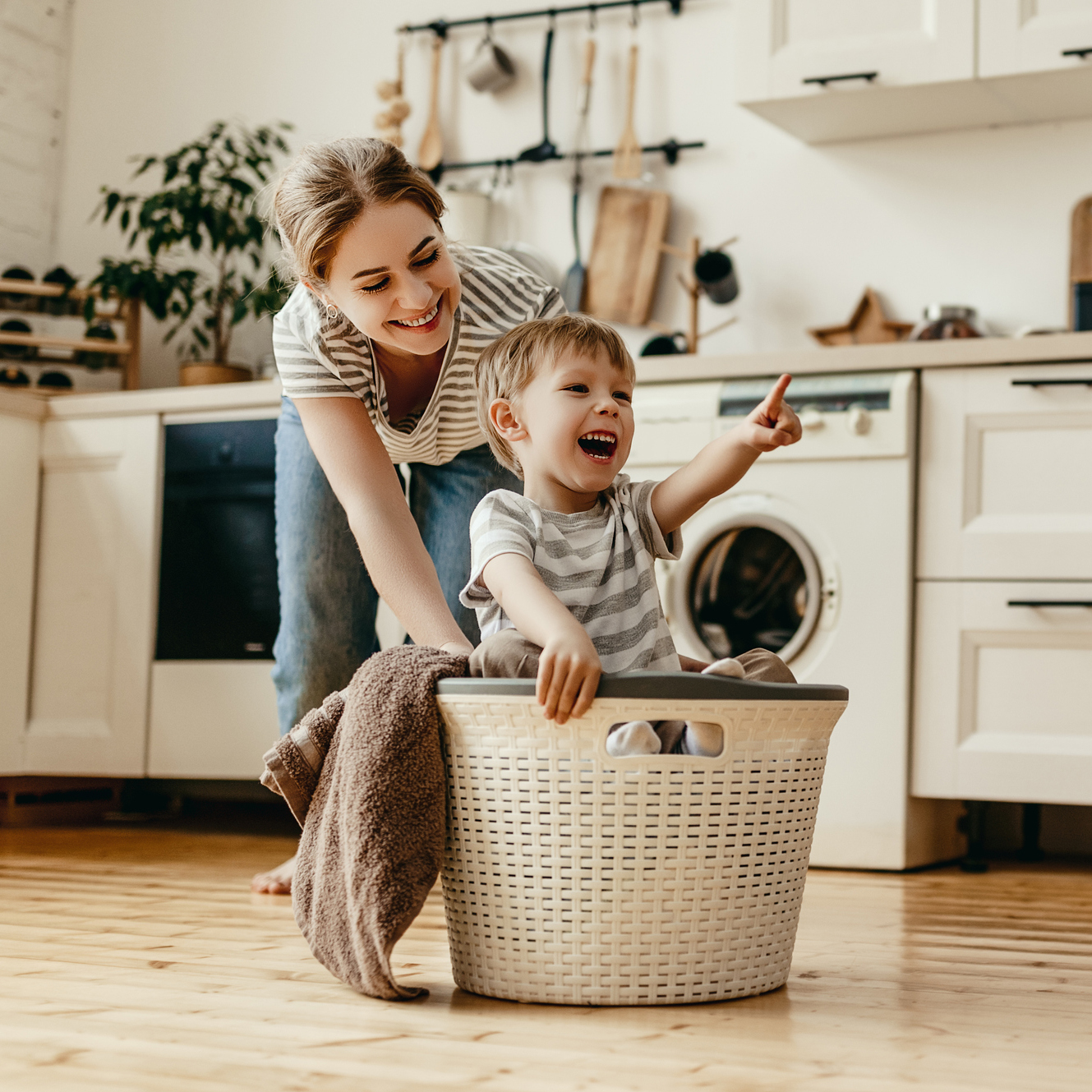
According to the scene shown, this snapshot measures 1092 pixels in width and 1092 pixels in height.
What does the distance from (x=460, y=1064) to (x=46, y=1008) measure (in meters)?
0.36

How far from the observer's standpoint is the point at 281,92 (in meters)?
3.19

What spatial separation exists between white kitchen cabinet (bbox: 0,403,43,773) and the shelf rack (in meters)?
0.31

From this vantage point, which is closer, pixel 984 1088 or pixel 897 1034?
pixel 984 1088

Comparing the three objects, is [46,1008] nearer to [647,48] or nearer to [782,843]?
[782,843]

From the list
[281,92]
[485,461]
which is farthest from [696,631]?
[281,92]

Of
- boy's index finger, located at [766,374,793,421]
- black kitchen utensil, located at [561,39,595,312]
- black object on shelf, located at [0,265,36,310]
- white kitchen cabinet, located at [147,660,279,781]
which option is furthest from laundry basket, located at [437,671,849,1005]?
black object on shelf, located at [0,265,36,310]

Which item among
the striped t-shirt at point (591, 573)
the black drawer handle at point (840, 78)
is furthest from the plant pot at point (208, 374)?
the striped t-shirt at point (591, 573)

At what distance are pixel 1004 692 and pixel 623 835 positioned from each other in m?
1.19

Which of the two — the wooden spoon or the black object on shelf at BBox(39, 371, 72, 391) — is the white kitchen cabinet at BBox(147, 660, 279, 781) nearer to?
the black object on shelf at BBox(39, 371, 72, 391)

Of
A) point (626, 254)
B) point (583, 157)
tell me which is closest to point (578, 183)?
point (583, 157)

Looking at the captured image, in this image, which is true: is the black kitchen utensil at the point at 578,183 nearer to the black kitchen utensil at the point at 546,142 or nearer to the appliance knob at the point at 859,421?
the black kitchen utensil at the point at 546,142

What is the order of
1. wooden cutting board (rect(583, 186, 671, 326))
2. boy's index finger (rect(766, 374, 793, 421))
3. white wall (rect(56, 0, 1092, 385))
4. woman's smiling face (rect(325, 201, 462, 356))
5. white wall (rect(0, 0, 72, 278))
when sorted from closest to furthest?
1. boy's index finger (rect(766, 374, 793, 421))
2. woman's smiling face (rect(325, 201, 462, 356))
3. white wall (rect(56, 0, 1092, 385))
4. wooden cutting board (rect(583, 186, 671, 326))
5. white wall (rect(0, 0, 72, 278))

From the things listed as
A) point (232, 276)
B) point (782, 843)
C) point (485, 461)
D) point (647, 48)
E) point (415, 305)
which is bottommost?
point (782, 843)

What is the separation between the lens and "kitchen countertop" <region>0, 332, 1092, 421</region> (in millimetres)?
2045
